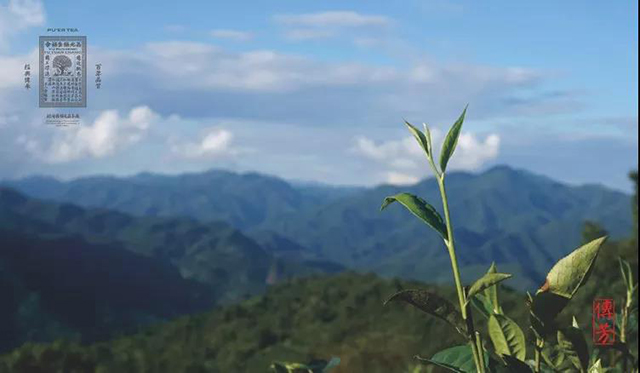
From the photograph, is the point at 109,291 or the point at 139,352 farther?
the point at 109,291

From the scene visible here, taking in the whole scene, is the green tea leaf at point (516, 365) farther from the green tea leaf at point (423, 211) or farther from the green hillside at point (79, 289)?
the green hillside at point (79, 289)

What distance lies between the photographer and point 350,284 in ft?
219

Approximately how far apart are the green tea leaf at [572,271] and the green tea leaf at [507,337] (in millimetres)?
214

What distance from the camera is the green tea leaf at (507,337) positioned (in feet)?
4.89

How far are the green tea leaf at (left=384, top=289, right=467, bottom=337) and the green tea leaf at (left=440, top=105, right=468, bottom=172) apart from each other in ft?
0.71

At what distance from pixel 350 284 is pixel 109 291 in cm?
8041

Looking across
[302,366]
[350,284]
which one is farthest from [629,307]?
[350,284]

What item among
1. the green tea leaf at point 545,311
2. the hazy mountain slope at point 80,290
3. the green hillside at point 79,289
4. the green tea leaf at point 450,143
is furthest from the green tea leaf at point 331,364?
the hazy mountain slope at point 80,290

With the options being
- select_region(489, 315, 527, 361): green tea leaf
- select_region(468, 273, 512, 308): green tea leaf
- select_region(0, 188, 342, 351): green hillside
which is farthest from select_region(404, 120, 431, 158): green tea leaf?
select_region(0, 188, 342, 351): green hillside

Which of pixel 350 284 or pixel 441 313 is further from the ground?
pixel 441 313

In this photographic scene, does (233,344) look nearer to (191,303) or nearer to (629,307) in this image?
(629,307)

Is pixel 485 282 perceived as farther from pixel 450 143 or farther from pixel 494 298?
pixel 494 298

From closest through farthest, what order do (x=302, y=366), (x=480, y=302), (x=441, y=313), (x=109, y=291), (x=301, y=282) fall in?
1. (x=441, y=313)
2. (x=480, y=302)
3. (x=302, y=366)
4. (x=301, y=282)
5. (x=109, y=291)

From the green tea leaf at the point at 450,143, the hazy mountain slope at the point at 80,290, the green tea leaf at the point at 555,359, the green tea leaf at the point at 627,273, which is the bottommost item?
the hazy mountain slope at the point at 80,290
